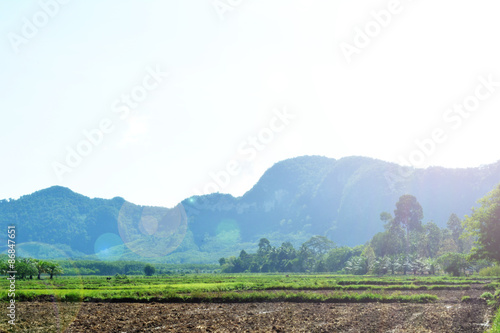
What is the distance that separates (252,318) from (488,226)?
912 inches

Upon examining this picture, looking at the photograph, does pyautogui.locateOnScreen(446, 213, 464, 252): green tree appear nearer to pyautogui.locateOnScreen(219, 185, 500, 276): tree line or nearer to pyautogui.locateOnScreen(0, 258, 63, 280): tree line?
pyautogui.locateOnScreen(219, 185, 500, 276): tree line

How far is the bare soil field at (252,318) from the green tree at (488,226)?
15.8 ft

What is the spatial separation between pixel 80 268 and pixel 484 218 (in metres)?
122

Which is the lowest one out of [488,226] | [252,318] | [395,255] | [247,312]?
[395,255]

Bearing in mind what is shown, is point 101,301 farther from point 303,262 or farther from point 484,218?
point 303,262

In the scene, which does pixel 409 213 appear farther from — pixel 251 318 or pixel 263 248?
pixel 251 318

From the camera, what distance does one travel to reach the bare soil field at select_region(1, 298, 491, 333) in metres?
20.7

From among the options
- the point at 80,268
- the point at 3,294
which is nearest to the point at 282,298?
the point at 3,294

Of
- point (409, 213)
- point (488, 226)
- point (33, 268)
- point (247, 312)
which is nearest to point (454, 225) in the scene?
point (409, 213)

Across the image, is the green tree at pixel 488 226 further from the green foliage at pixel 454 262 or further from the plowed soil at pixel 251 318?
the green foliage at pixel 454 262

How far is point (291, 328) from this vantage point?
20906 millimetres

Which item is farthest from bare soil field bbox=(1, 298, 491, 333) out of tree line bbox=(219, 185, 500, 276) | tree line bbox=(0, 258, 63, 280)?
tree line bbox=(219, 185, 500, 276)

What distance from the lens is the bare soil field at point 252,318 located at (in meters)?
20.7

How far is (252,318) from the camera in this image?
2497cm
